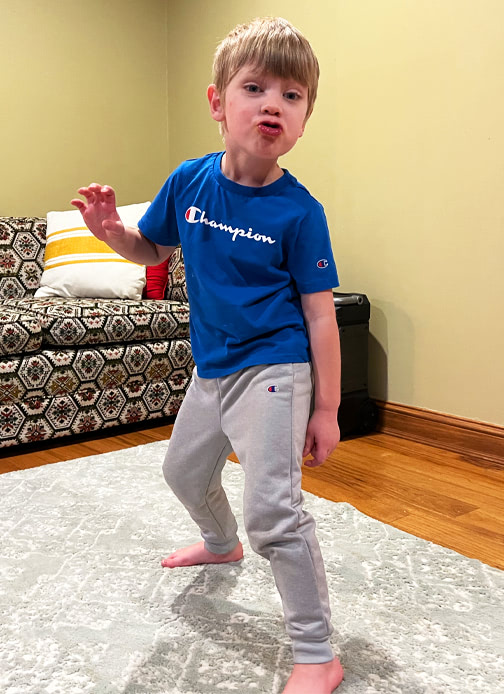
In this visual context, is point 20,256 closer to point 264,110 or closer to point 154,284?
point 154,284

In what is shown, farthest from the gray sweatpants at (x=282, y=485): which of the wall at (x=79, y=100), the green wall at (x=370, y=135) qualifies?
the wall at (x=79, y=100)

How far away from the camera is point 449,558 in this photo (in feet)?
4.88

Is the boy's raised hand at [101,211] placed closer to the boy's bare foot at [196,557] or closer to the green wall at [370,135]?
the boy's bare foot at [196,557]

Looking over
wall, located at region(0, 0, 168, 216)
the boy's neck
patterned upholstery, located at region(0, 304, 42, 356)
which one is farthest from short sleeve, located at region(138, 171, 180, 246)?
wall, located at region(0, 0, 168, 216)

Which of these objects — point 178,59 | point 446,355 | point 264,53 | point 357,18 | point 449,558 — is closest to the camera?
point 264,53

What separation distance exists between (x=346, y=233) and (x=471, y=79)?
0.75 metres

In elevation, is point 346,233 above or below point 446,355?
above

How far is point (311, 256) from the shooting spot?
3.43 ft

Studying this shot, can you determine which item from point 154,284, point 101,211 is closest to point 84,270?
point 154,284

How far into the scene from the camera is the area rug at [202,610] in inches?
42.2

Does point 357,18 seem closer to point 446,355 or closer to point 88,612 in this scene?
point 446,355

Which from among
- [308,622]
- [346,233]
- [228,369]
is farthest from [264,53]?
[346,233]

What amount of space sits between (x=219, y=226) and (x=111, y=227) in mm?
211

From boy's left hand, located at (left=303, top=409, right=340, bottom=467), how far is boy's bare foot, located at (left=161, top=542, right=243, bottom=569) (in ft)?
1.43
